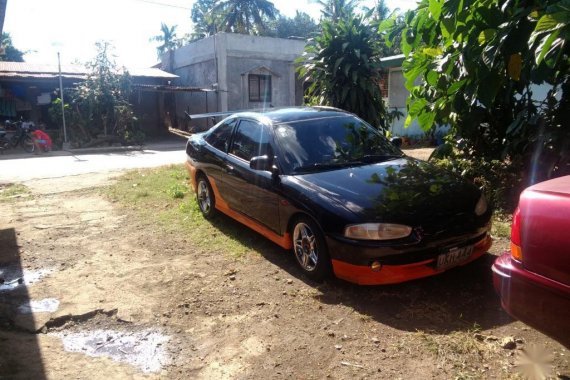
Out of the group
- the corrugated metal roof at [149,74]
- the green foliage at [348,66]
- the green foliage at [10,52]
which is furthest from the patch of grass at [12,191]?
the green foliage at [10,52]

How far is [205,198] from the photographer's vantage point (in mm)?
6082

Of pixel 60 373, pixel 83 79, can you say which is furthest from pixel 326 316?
pixel 83 79

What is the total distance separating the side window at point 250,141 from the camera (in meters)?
4.81

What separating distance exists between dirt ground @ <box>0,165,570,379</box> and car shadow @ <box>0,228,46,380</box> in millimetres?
10

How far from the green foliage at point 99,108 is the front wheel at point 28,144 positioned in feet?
6.11

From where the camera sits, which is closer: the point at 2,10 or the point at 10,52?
the point at 2,10

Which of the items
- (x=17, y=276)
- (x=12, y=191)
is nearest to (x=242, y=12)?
(x=12, y=191)

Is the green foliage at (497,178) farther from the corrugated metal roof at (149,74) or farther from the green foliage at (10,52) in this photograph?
the green foliage at (10,52)

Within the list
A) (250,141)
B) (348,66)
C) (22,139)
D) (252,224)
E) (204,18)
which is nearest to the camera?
(252,224)

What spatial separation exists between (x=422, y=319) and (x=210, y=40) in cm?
2206

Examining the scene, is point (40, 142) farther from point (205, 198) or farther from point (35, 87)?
point (205, 198)

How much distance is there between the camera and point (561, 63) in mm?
4375

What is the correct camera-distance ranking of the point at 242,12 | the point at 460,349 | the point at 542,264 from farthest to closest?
the point at 242,12
the point at 460,349
the point at 542,264

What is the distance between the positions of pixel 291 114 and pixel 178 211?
2.55 metres
